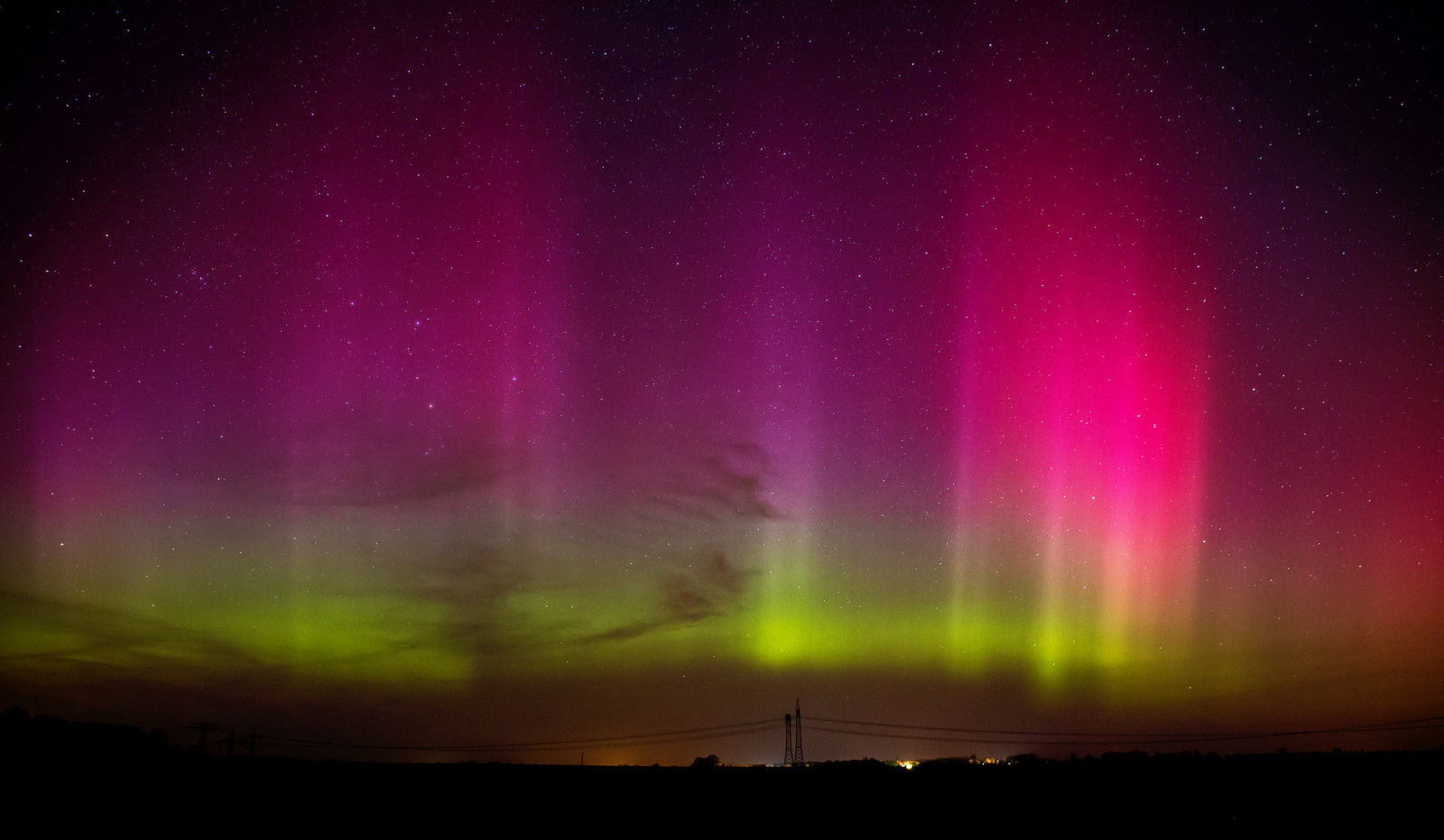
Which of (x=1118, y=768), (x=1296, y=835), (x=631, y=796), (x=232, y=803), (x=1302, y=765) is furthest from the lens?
(x=1302, y=765)

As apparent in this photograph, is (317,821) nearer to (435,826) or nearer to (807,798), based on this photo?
(435,826)

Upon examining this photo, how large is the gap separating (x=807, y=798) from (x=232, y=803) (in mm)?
9689

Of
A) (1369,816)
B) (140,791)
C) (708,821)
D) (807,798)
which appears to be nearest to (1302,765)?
(1369,816)

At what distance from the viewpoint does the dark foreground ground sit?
1192 centimetres

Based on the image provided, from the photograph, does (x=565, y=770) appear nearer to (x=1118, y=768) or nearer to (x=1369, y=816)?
(x=1118, y=768)

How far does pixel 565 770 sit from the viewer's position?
781 inches

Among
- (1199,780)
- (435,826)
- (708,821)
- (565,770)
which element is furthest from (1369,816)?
(565,770)

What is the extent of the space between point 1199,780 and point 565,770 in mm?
14267

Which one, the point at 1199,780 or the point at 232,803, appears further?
the point at 1199,780

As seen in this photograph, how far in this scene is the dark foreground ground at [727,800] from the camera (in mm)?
11922

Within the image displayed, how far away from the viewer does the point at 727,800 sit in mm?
13984

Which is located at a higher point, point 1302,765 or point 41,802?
point 41,802

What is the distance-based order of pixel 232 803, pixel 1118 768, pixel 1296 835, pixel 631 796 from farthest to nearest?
pixel 1118 768
pixel 631 796
pixel 232 803
pixel 1296 835

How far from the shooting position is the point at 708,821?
1266 centimetres
